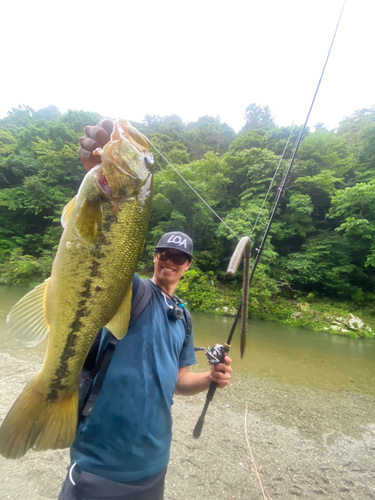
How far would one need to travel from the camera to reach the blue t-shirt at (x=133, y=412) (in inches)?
48.9

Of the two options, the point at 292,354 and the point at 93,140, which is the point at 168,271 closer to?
the point at 93,140

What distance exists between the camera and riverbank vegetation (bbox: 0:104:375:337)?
48.9ft

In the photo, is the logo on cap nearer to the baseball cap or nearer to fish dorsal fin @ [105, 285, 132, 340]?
the baseball cap

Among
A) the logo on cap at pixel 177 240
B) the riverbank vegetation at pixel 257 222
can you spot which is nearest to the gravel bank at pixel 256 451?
the logo on cap at pixel 177 240

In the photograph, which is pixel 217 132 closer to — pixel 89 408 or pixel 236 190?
pixel 236 190

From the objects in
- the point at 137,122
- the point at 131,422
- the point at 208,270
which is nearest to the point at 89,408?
the point at 131,422

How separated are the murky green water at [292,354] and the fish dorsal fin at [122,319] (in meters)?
5.70

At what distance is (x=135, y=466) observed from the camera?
1260 mm

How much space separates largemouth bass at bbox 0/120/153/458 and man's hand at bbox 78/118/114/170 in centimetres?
24

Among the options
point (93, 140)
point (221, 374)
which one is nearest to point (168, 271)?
point (221, 374)

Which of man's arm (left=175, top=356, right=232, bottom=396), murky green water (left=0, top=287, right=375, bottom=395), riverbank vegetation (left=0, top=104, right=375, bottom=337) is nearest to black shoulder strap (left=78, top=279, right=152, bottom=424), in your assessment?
man's arm (left=175, top=356, right=232, bottom=396)

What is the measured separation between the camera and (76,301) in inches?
47.6

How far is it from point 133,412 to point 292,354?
8515 mm

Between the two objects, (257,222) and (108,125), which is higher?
(257,222)
